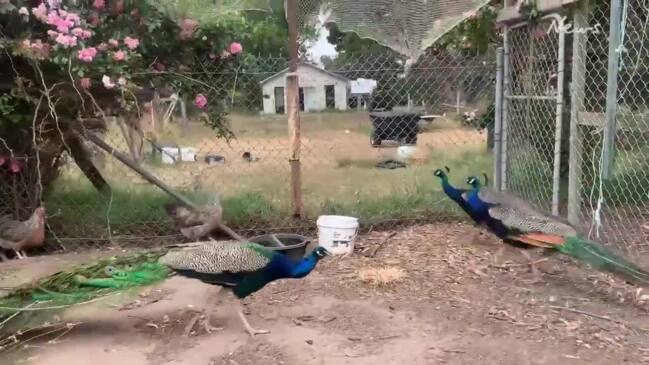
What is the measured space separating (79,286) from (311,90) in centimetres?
305

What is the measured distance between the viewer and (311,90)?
19.5 ft

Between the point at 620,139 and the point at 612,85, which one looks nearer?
the point at 612,85

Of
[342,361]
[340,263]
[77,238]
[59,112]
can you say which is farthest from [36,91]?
[342,361]

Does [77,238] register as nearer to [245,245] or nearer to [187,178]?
[187,178]

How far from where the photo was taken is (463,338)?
137 inches

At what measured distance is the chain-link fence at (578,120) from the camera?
180 inches

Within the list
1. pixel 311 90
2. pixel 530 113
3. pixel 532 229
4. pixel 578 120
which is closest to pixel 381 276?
pixel 532 229

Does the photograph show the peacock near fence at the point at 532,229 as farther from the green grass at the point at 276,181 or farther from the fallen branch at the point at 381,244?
the green grass at the point at 276,181

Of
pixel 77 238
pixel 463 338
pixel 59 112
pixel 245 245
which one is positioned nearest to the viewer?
pixel 463 338

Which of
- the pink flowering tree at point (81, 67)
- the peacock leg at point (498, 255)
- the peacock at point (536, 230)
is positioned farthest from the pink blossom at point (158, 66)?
the peacock leg at point (498, 255)

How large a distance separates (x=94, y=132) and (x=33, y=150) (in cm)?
50

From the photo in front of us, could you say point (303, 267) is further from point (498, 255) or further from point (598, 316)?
point (498, 255)

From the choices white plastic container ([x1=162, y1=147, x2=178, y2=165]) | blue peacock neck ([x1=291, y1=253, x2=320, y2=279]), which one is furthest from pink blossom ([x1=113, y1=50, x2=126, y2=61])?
blue peacock neck ([x1=291, y1=253, x2=320, y2=279])

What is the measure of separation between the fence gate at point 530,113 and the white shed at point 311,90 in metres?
1.46
